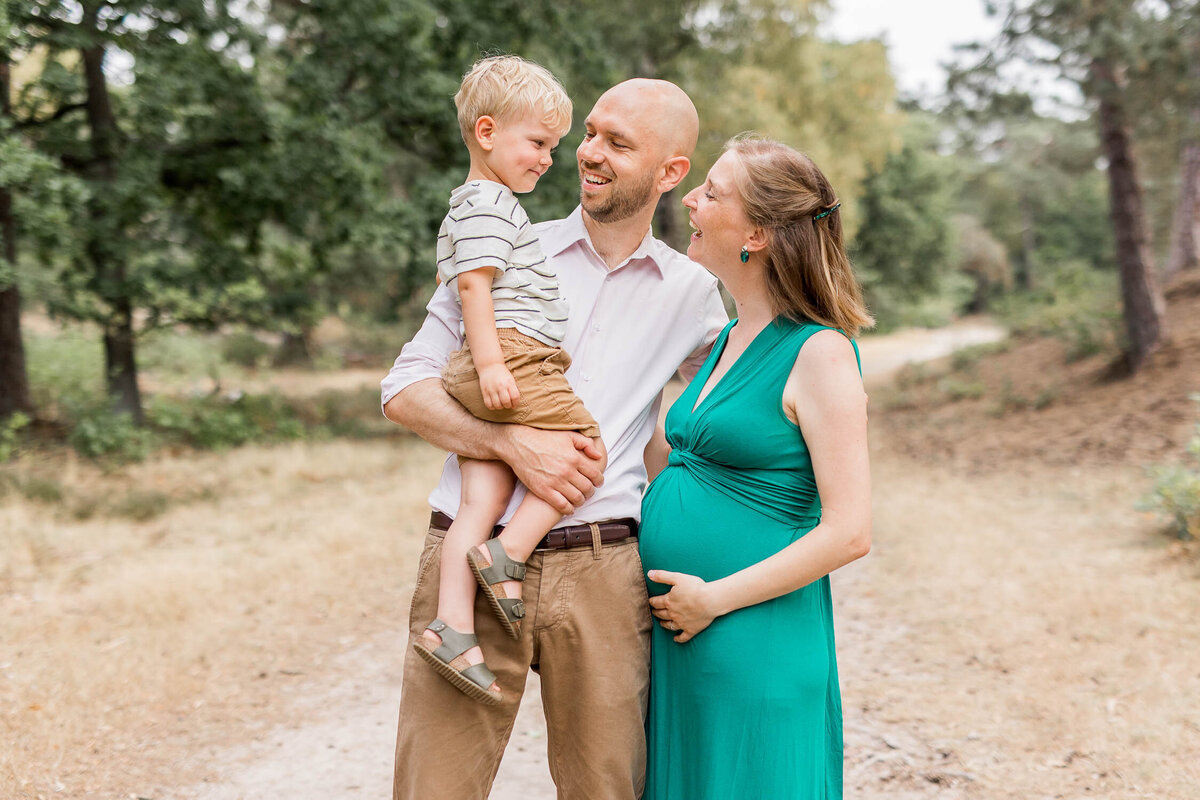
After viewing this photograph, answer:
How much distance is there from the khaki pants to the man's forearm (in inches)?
11.4

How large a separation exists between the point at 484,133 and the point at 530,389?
2.24ft

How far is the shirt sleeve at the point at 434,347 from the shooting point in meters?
2.36

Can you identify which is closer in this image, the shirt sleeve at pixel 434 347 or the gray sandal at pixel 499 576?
the gray sandal at pixel 499 576

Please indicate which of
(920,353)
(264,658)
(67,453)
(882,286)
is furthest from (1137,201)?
(882,286)

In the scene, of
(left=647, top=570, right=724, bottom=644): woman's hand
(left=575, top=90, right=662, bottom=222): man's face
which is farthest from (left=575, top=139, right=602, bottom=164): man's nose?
(left=647, top=570, right=724, bottom=644): woman's hand

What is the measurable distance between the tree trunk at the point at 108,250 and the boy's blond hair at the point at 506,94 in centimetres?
960

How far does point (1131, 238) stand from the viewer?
38.7 ft

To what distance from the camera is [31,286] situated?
10.8 m

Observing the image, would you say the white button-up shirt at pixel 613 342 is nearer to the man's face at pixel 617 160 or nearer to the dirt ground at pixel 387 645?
the man's face at pixel 617 160

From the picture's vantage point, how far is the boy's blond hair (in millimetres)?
2307

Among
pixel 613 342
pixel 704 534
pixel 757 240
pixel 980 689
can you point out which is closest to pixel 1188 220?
pixel 980 689

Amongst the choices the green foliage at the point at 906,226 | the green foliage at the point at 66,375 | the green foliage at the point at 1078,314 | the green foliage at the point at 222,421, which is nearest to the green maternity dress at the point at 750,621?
the green foliage at the point at 222,421

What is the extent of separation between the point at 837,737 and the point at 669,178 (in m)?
1.53

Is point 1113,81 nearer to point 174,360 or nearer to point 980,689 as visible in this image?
point 980,689
